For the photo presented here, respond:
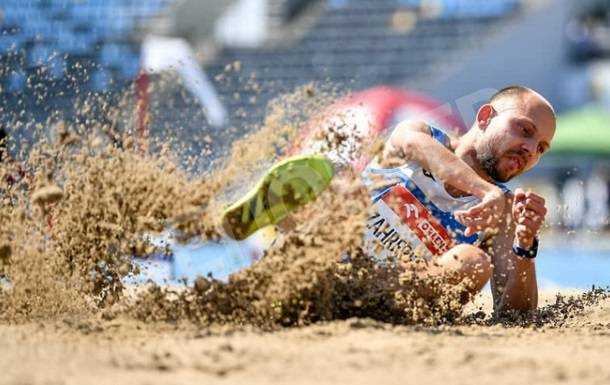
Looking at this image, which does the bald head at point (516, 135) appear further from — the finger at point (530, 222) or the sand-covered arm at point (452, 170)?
the finger at point (530, 222)

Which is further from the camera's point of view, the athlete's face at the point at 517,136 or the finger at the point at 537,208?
the athlete's face at the point at 517,136

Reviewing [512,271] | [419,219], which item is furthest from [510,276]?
[419,219]

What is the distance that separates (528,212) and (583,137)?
46.2 feet

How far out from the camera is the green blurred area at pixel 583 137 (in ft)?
57.6

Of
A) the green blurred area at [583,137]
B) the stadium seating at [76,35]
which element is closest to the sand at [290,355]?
the stadium seating at [76,35]

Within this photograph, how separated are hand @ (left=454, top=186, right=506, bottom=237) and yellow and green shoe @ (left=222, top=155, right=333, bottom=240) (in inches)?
20.6

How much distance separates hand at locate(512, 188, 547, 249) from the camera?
4.04 metres

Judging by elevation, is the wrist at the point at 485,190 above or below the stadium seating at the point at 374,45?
below

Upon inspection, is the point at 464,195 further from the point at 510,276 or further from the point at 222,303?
the point at 222,303

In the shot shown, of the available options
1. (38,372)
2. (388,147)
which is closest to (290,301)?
(388,147)

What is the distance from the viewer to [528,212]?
408 centimetres

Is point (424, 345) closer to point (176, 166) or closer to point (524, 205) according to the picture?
point (524, 205)

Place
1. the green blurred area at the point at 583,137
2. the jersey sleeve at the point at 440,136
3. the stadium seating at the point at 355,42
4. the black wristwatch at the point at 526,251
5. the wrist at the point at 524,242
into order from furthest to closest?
1. the stadium seating at the point at 355,42
2. the green blurred area at the point at 583,137
3. the jersey sleeve at the point at 440,136
4. the black wristwatch at the point at 526,251
5. the wrist at the point at 524,242

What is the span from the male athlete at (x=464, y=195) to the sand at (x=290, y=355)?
561 mm
